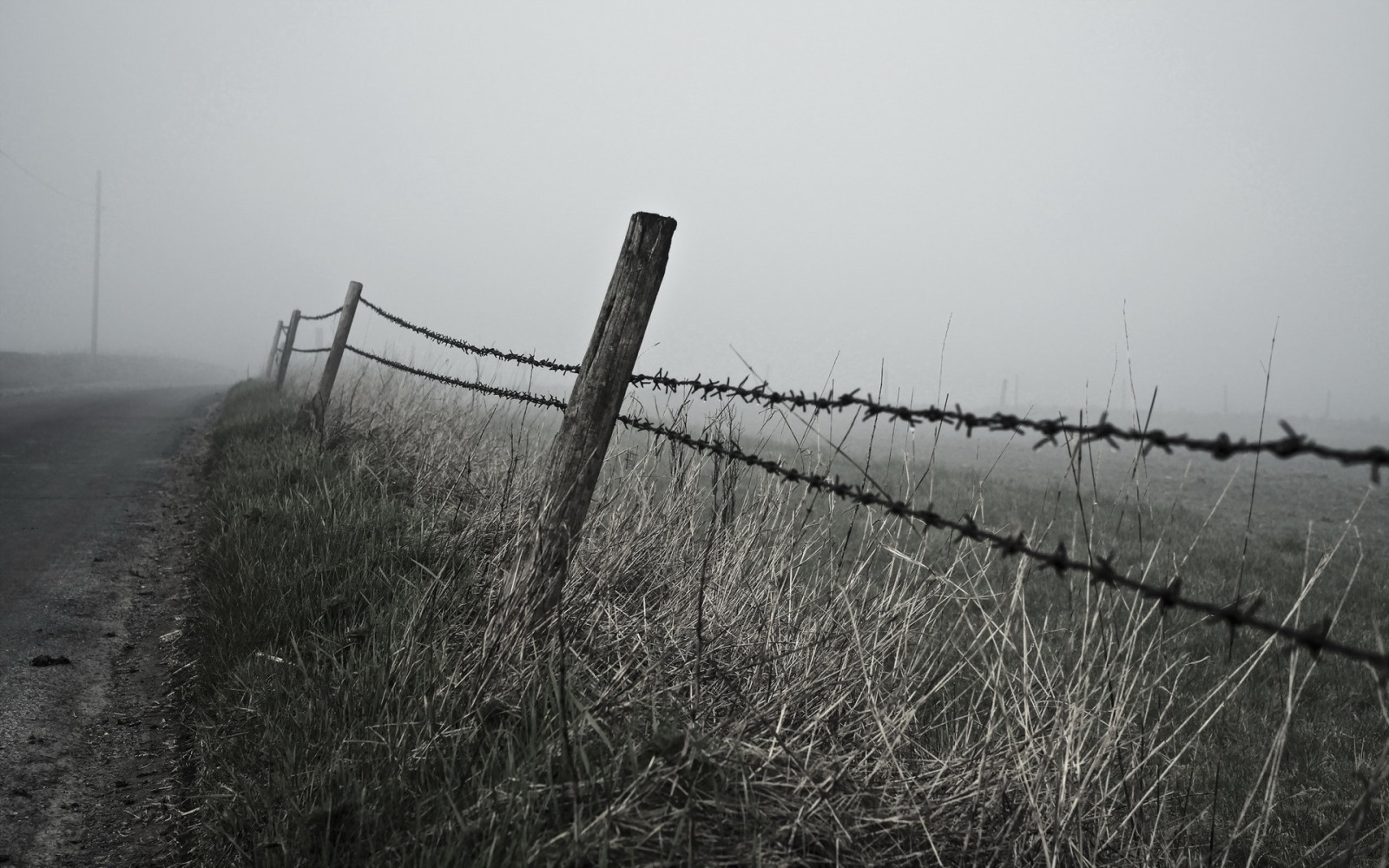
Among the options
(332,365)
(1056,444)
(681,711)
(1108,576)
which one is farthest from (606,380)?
(332,365)

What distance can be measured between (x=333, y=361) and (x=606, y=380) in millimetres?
5508

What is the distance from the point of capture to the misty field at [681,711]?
2014 mm

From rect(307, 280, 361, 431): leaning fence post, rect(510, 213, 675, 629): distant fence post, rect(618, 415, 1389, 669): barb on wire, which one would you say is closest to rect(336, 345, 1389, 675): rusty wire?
rect(618, 415, 1389, 669): barb on wire

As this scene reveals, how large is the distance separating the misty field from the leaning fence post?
70.0 inches

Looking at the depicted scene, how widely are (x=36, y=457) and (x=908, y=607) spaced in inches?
356

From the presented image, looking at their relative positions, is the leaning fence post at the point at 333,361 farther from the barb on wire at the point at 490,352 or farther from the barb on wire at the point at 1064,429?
the barb on wire at the point at 1064,429

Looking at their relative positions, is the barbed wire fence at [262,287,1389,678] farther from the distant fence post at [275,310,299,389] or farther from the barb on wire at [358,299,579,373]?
the distant fence post at [275,310,299,389]

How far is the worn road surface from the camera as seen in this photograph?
2.56 meters

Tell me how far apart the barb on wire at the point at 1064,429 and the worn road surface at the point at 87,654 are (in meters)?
2.29

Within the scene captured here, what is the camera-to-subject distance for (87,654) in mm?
3740

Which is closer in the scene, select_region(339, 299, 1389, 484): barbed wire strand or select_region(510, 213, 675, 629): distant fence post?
select_region(339, 299, 1389, 484): barbed wire strand

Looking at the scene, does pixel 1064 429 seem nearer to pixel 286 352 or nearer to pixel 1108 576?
pixel 1108 576

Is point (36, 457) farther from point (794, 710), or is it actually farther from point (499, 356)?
point (794, 710)

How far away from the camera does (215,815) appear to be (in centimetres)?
244
